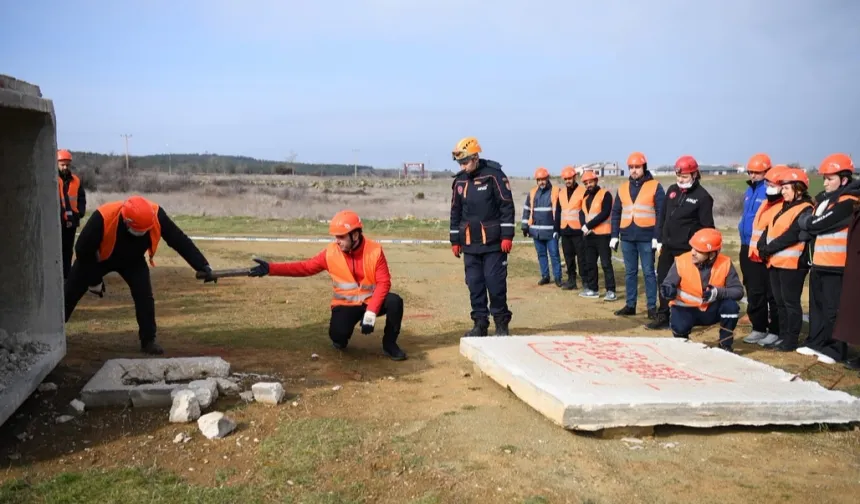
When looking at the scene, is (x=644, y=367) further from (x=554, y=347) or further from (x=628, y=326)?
(x=628, y=326)

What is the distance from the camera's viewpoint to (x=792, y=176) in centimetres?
773

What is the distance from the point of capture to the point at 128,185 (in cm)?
4819

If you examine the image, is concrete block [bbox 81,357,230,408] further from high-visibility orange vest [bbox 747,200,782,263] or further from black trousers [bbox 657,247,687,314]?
high-visibility orange vest [bbox 747,200,782,263]

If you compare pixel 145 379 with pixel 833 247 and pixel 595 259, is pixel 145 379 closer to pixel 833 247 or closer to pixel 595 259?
pixel 833 247

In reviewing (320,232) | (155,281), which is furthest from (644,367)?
(320,232)

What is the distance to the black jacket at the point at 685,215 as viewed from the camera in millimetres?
8609

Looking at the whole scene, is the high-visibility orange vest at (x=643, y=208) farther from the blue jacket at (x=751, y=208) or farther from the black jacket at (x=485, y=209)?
the black jacket at (x=485, y=209)

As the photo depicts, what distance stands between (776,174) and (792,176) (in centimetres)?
27

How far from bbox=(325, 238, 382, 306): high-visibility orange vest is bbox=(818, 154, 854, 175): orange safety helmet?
4686mm

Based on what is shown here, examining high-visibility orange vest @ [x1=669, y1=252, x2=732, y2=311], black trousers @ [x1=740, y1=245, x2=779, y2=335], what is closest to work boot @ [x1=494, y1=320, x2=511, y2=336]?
high-visibility orange vest @ [x1=669, y1=252, x2=732, y2=311]

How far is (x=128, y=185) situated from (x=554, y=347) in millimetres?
47106

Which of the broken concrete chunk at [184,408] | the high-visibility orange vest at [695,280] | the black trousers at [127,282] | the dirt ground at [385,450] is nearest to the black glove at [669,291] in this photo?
the high-visibility orange vest at [695,280]

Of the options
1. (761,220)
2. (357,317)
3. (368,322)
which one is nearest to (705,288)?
(761,220)

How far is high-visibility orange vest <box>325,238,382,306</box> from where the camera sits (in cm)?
689
